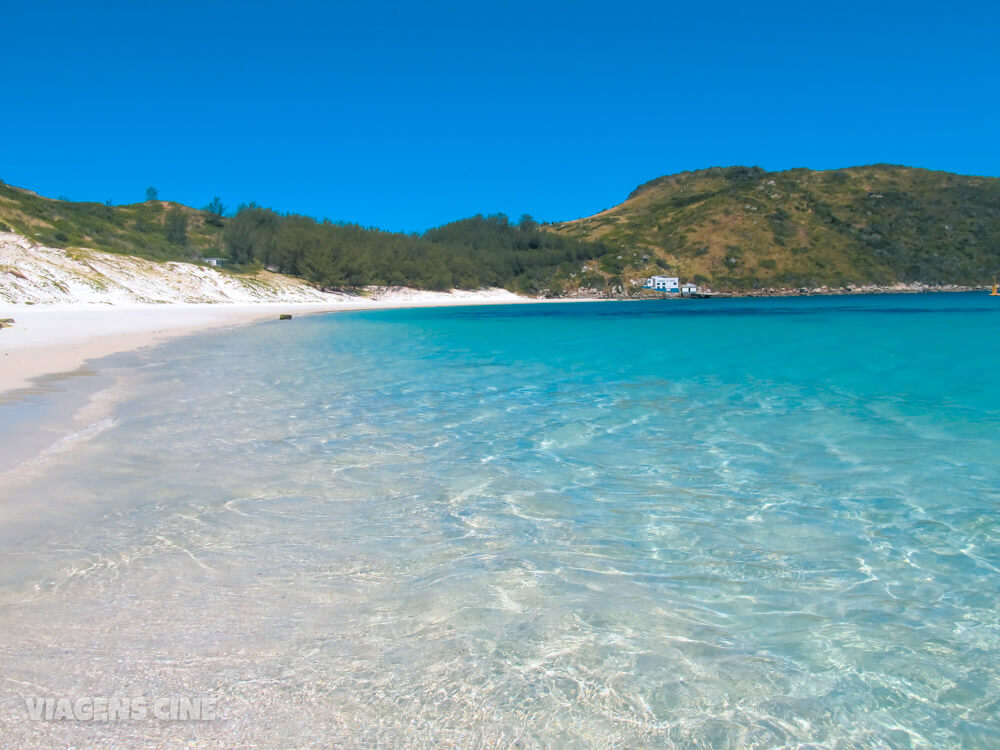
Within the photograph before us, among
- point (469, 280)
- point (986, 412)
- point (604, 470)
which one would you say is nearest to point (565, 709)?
point (604, 470)

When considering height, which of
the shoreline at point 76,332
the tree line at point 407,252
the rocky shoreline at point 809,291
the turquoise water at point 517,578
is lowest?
the rocky shoreline at point 809,291

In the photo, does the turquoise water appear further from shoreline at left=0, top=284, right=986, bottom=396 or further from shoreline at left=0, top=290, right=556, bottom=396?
shoreline at left=0, top=290, right=556, bottom=396

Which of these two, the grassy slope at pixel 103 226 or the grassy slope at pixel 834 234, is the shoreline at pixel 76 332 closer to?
the grassy slope at pixel 103 226

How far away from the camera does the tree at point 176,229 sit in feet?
322

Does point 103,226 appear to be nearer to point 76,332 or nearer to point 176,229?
point 176,229

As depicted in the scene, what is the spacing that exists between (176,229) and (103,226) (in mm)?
15879

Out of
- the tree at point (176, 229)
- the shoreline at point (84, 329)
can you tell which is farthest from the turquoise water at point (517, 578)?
the tree at point (176, 229)

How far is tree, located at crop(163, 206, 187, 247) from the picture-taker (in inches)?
3861

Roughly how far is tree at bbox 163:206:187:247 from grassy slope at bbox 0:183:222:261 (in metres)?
1.05

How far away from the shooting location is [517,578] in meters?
5.11

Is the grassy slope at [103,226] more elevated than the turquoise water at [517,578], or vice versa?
the grassy slope at [103,226]

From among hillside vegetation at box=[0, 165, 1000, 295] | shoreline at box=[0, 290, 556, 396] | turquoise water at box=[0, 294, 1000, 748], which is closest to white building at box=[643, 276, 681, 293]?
hillside vegetation at box=[0, 165, 1000, 295]

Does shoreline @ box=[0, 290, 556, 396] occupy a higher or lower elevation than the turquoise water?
higher

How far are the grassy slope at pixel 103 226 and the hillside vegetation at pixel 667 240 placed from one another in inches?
18.2
